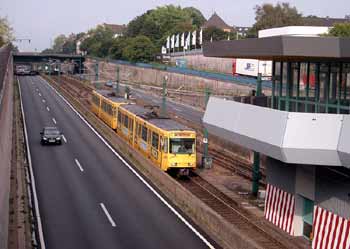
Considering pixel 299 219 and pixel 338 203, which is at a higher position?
pixel 338 203

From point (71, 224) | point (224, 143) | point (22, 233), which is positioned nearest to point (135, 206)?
point (71, 224)

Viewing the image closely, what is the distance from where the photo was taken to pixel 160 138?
33.7 metres

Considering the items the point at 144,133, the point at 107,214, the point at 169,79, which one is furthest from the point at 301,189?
the point at 169,79

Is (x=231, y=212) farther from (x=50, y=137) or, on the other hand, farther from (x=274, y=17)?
(x=274, y=17)

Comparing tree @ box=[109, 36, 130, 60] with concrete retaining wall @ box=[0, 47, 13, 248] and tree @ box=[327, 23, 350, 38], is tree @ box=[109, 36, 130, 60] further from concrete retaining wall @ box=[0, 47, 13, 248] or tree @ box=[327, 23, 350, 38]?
concrete retaining wall @ box=[0, 47, 13, 248]

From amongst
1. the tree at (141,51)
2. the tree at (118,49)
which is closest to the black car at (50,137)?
the tree at (141,51)

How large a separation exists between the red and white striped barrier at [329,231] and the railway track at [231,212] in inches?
48.3

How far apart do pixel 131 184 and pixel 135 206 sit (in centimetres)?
470

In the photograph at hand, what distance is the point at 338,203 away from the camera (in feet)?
65.8

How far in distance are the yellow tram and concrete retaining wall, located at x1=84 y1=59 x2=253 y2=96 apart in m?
21.1

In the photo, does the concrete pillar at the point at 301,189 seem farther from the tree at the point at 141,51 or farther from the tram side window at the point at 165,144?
the tree at the point at 141,51

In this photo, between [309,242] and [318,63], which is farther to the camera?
[309,242]

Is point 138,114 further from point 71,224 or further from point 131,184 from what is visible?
point 71,224

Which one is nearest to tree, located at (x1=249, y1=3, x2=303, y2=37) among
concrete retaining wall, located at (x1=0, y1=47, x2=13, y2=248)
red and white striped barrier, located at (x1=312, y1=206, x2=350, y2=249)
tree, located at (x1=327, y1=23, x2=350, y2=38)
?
tree, located at (x1=327, y1=23, x2=350, y2=38)
